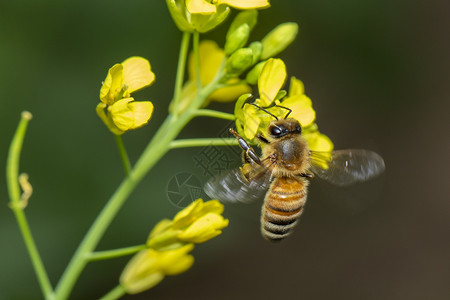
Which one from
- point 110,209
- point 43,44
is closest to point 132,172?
point 110,209

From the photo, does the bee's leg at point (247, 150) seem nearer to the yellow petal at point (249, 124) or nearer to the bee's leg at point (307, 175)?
the yellow petal at point (249, 124)

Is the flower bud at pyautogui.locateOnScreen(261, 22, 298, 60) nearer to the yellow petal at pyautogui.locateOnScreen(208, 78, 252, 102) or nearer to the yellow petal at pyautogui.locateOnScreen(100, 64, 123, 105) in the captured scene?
the yellow petal at pyautogui.locateOnScreen(208, 78, 252, 102)

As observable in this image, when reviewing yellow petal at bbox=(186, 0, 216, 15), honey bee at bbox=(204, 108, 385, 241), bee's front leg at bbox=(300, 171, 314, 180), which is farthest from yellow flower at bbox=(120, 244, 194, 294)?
yellow petal at bbox=(186, 0, 216, 15)

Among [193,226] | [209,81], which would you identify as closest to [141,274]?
[193,226]

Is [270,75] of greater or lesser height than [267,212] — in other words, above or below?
above

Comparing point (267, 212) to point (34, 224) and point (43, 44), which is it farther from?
point (43, 44)
